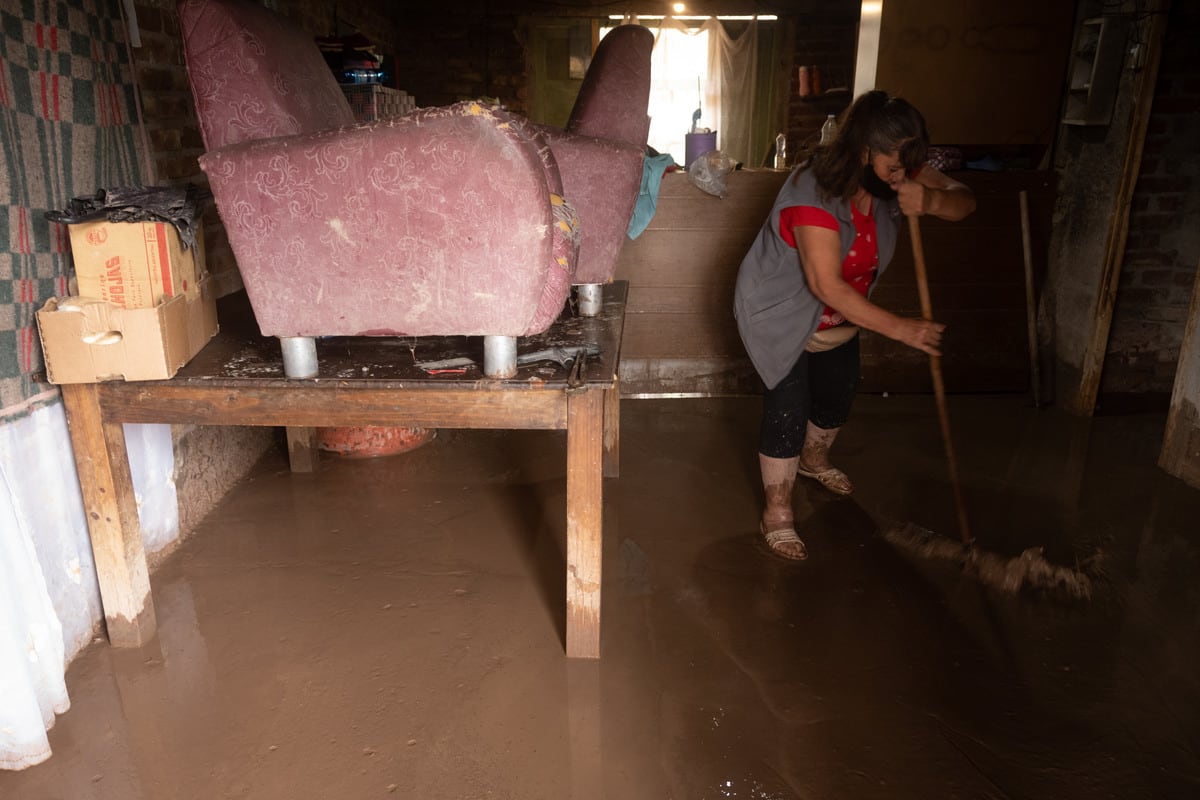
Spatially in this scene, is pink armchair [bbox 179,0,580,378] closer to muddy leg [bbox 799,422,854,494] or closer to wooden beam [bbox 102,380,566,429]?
wooden beam [bbox 102,380,566,429]

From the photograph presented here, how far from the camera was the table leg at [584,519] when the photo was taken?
1744mm

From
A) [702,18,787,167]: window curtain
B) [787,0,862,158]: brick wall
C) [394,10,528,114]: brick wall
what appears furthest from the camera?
[702,18,787,167]: window curtain

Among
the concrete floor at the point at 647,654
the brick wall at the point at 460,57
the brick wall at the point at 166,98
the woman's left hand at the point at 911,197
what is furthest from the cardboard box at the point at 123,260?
the brick wall at the point at 460,57

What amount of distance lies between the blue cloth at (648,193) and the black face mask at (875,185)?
53.5 inches

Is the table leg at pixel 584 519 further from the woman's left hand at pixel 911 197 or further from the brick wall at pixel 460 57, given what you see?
the brick wall at pixel 460 57

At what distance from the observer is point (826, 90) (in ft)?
22.3

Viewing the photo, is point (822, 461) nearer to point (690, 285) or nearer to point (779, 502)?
point (779, 502)

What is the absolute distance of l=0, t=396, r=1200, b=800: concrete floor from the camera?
1.62m

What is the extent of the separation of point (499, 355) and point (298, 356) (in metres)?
0.44

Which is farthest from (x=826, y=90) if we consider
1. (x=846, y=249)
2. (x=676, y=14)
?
(x=846, y=249)

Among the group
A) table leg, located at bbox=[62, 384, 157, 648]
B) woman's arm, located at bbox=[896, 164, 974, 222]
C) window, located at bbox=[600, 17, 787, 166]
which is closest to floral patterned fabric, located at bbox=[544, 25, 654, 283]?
woman's arm, located at bbox=[896, 164, 974, 222]

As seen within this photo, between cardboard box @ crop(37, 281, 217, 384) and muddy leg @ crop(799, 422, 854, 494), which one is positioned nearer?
cardboard box @ crop(37, 281, 217, 384)

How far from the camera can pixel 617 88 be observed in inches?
96.4

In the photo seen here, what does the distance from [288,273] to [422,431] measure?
1548 millimetres
